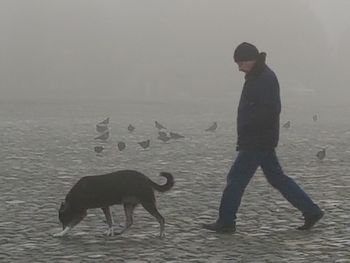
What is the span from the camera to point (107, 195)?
29.0 feet

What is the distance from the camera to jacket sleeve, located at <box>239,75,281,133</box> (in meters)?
8.98

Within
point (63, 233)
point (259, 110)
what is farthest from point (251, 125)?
Result: point (63, 233)

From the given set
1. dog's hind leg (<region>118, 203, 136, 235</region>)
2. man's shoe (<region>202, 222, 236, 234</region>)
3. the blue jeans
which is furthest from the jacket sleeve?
dog's hind leg (<region>118, 203, 136, 235</region>)

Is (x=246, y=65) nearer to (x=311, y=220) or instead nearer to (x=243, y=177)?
(x=243, y=177)

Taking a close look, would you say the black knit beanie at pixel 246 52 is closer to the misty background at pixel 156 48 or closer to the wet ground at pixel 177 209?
the wet ground at pixel 177 209

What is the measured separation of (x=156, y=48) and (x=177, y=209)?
8291 centimetres

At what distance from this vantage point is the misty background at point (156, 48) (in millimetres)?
85562

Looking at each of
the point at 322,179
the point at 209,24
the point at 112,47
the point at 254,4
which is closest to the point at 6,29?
the point at 112,47

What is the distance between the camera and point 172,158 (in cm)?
1852

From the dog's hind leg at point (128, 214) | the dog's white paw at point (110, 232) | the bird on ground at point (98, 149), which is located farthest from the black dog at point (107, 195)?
the bird on ground at point (98, 149)

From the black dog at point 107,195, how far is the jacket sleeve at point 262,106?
4.95 feet

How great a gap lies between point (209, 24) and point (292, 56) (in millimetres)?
12230

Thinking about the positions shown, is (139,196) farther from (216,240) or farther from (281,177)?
(281,177)

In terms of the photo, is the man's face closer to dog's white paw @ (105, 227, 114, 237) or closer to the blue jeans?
the blue jeans
